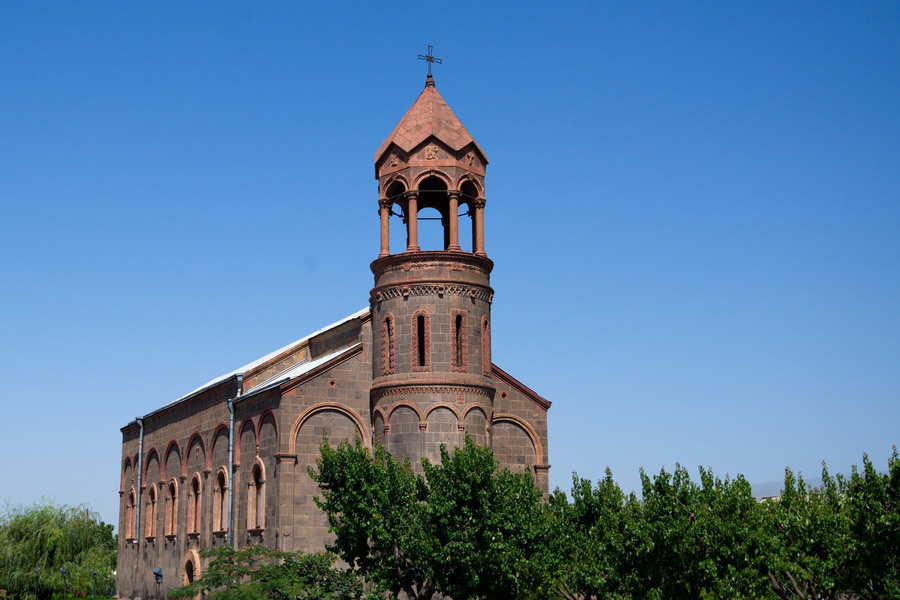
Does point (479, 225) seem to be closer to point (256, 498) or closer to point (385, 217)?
point (385, 217)

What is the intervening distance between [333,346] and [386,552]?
52.9ft

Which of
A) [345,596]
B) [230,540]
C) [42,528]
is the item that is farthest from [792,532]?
[42,528]

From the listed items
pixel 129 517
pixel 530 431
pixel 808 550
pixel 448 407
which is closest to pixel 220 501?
pixel 448 407

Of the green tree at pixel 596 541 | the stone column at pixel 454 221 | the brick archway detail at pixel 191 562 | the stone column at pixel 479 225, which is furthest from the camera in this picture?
the brick archway detail at pixel 191 562

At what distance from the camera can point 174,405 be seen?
49.8 m

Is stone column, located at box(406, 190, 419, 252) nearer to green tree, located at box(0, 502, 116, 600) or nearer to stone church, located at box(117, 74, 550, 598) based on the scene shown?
stone church, located at box(117, 74, 550, 598)

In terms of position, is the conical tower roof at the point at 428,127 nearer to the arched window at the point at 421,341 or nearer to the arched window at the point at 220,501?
the arched window at the point at 421,341

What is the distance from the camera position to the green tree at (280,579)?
3045cm

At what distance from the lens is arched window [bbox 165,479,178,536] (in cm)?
4875

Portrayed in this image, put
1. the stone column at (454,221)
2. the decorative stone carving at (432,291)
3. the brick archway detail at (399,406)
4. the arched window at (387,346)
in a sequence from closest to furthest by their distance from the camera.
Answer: the brick archway detail at (399,406)
the decorative stone carving at (432,291)
the arched window at (387,346)
the stone column at (454,221)

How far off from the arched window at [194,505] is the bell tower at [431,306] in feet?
40.9

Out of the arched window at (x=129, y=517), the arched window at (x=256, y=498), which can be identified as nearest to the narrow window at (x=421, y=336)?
the arched window at (x=256, y=498)

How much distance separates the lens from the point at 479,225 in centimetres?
3925

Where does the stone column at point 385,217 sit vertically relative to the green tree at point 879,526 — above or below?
above
